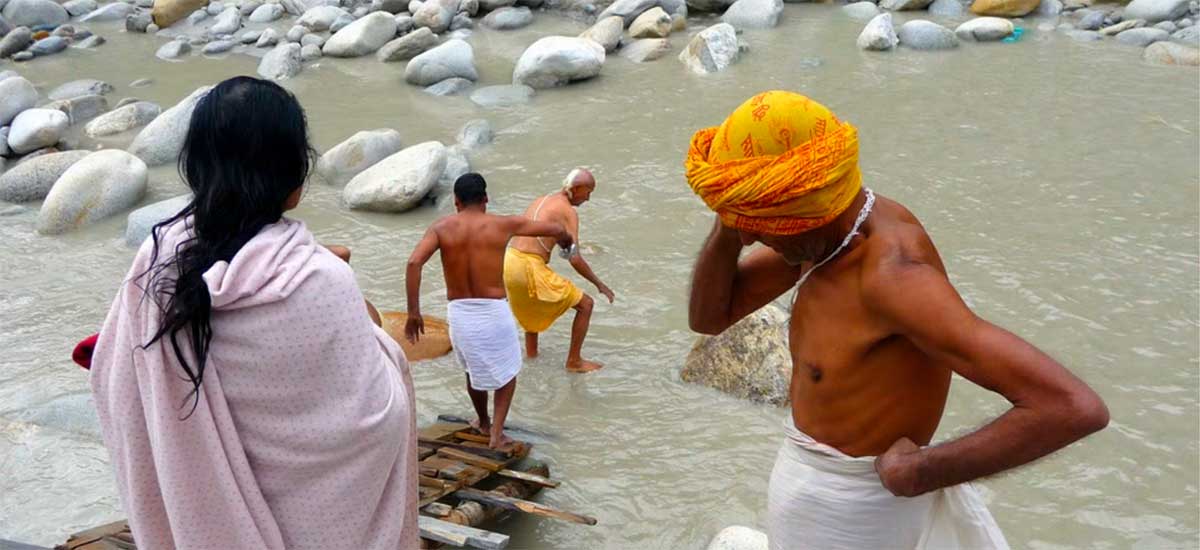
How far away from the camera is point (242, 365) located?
7.49 ft

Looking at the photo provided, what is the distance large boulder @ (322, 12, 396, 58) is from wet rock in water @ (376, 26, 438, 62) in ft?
1.09

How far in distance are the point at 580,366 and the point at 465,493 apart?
1.88 meters

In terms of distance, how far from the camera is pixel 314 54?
588 inches

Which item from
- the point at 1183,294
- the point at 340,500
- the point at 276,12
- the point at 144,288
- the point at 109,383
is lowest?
the point at 276,12

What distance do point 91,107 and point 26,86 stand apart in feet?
2.38

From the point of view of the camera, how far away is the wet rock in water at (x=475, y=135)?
10.5 metres

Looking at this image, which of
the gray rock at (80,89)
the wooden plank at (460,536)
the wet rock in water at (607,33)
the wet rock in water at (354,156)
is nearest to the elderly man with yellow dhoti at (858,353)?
the wooden plank at (460,536)

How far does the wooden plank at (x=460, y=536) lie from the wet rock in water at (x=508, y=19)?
1226 cm

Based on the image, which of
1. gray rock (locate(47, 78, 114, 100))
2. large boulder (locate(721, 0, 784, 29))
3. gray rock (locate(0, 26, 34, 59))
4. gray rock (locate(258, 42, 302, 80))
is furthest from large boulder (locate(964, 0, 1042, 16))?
gray rock (locate(0, 26, 34, 59))

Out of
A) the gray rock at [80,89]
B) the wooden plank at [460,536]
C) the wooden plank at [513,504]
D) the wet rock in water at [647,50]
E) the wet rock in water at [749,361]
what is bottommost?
the gray rock at [80,89]

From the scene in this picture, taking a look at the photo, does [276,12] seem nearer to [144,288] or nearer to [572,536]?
[572,536]

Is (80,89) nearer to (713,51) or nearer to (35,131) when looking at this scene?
(35,131)

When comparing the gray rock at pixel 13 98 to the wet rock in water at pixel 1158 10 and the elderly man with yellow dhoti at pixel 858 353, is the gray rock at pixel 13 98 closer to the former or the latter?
the elderly man with yellow dhoti at pixel 858 353

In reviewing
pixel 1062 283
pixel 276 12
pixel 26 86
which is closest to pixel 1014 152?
pixel 1062 283
